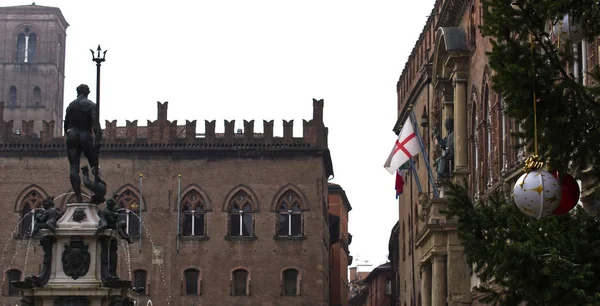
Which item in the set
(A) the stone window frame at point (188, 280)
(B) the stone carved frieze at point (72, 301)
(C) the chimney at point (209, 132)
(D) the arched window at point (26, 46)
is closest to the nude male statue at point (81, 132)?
(B) the stone carved frieze at point (72, 301)

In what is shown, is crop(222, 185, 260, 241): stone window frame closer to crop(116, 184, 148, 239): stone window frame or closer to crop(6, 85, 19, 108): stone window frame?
crop(116, 184, 148, 239): stone window frame

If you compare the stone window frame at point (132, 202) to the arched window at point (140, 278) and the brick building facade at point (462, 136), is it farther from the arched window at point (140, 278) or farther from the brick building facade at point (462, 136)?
the brick building facade at point (462, 136)

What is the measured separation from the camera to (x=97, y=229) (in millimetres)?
18188

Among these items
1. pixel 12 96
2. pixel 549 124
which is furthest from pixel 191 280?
pixel 549 124

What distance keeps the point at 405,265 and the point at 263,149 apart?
8365 mm

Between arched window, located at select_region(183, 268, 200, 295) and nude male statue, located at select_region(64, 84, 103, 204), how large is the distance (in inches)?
1435

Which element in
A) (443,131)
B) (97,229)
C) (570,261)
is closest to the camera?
(570,261)

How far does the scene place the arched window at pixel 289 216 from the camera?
56219 mm

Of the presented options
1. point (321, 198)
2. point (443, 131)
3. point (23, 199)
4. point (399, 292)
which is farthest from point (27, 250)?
point (443, 131)

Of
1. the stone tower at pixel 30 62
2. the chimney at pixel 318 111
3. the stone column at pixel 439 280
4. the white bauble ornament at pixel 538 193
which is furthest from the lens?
the stone tower at pixel 30 62

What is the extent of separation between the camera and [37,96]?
9588 cm

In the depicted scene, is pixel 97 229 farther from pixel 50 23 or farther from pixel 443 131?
pixel 50 23

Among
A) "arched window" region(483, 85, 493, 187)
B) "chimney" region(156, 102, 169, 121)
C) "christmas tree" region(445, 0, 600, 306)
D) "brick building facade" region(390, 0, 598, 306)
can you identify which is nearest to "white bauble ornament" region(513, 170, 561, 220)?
"christmas tree" region(445, 0, 600, 306)

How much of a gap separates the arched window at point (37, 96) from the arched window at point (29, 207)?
132 feet
